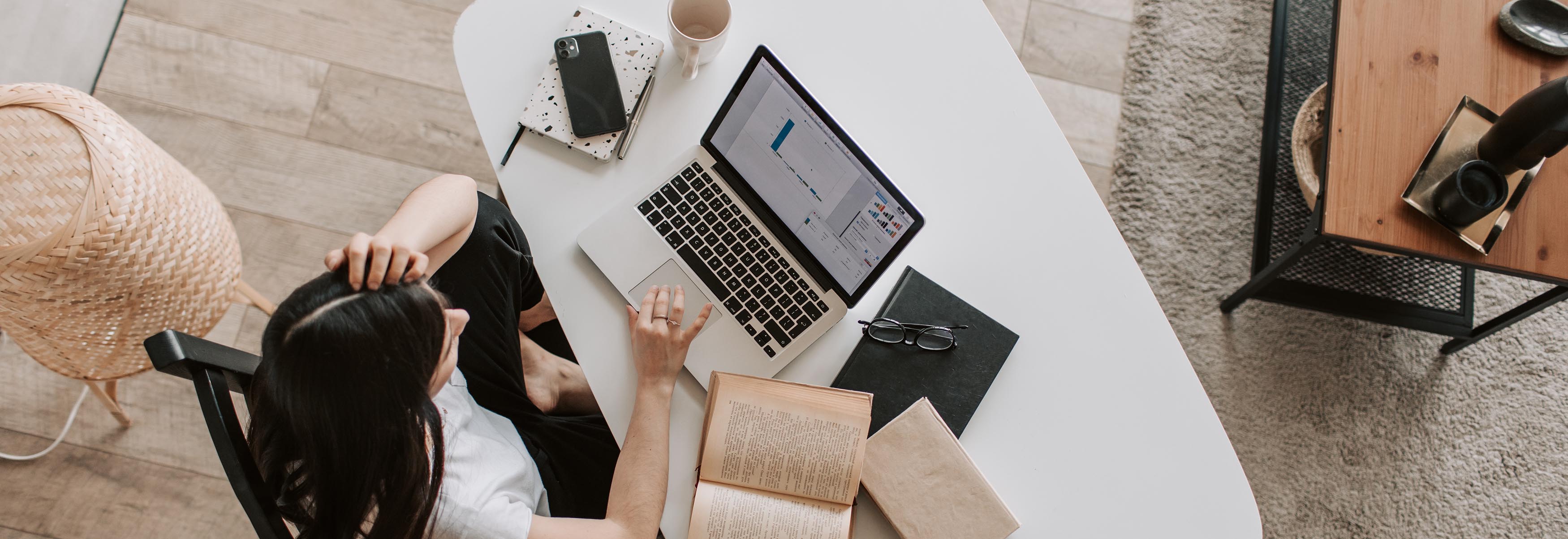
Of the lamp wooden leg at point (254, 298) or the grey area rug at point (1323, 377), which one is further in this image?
the grey area rug at point (1323, 377)

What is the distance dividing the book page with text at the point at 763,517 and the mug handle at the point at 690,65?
529mm

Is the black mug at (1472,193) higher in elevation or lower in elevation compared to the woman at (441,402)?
higher

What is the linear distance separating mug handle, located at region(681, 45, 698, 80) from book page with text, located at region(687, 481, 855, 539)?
53 cm

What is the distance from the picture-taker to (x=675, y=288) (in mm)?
986

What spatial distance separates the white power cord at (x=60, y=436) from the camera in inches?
58.6

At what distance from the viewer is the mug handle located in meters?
0.98

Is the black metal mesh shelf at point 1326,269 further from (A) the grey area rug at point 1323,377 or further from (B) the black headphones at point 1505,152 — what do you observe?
(B) the black headphones at point 1505,152

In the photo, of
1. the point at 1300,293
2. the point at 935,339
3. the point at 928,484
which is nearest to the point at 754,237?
the point at 935,339

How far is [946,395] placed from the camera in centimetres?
96

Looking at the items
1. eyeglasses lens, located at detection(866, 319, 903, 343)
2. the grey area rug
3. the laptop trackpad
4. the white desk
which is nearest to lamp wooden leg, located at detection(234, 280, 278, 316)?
the white desk

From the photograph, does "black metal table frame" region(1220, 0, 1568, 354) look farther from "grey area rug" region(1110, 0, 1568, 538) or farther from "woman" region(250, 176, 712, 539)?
"woman" region(250, 176, 712, 539)

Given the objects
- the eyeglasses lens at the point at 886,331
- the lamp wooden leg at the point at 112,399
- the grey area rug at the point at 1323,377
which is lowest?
the lamp wooden leg at the point at 112,399

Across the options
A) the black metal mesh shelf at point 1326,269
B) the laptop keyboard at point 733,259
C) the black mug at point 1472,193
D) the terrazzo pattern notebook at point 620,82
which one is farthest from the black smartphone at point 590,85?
the black metal mesh shelf at point 1326,269

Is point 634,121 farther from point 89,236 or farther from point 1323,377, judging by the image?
point 1323,377
